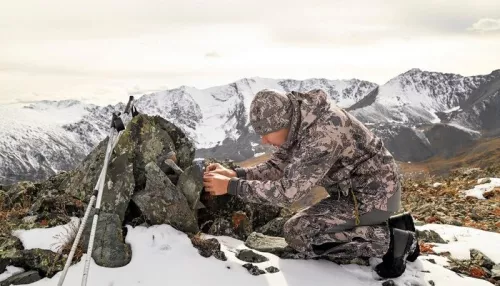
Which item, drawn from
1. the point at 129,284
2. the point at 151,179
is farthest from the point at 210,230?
the point at 129,284

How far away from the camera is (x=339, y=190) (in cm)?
767

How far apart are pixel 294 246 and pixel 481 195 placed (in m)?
12.1

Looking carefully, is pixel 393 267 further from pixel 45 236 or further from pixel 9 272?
pixel 9 272

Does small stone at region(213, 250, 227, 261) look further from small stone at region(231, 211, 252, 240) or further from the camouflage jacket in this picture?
small stone at region(231, 211, 252, 240)

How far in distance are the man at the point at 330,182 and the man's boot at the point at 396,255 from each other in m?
0.02

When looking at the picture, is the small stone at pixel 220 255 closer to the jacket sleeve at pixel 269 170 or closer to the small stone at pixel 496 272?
the jacket sleeve at pixel 269 170

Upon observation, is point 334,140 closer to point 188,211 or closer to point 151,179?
point 188,211

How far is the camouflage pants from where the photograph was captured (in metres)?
7.55

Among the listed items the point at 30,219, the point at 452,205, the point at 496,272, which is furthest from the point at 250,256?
the point at 452,205

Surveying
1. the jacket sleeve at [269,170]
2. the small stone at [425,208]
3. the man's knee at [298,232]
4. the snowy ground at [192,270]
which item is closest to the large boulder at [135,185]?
the snowy ground at [192,270]

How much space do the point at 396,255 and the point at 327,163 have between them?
2329 mm

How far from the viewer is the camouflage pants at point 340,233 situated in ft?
24.8

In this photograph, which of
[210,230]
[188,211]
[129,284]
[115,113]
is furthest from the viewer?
[210,230]

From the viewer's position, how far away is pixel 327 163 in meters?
6.76
